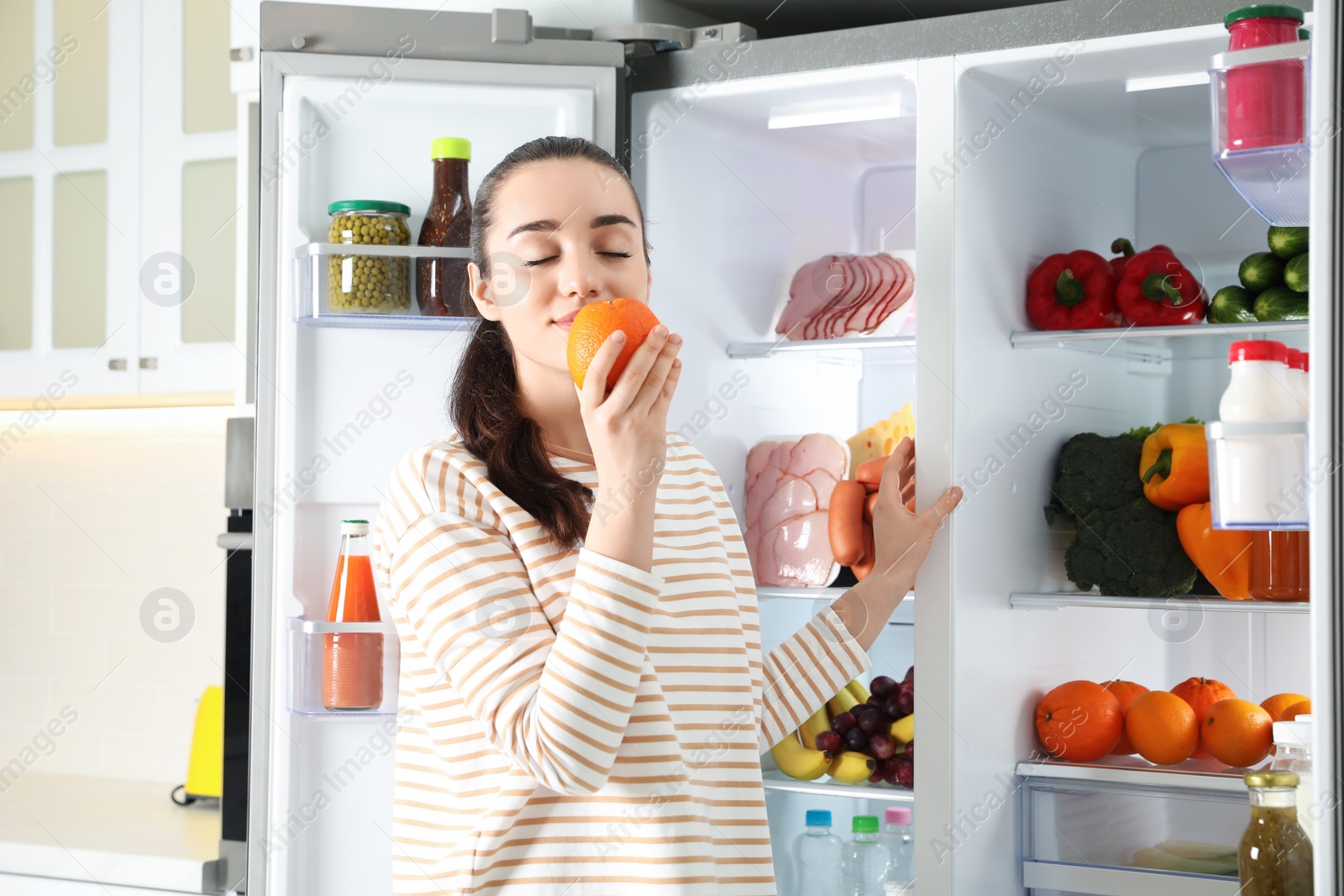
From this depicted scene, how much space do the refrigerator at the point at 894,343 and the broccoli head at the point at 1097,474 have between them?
0.04 m

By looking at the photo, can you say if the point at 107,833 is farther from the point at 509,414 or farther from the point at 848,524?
the point at 509,414

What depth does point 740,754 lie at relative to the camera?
4.17 ft

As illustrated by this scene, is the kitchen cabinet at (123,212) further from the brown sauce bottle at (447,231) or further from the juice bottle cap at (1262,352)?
the juice bottle cap at (1262,352)

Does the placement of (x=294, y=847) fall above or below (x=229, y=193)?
below

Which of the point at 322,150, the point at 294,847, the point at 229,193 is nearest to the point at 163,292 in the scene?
the point at 229,193

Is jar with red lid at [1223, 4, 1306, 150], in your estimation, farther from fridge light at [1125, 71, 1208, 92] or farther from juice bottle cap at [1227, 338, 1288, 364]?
fridge light at [1125, 71, 1208, 92]

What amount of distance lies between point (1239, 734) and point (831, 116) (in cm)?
96

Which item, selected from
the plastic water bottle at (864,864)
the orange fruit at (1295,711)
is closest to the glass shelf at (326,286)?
the plastic water bottle at (864,864)

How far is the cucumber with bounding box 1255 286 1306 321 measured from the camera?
5.48 ft

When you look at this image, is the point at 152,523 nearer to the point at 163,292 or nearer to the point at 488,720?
the point at 163,292

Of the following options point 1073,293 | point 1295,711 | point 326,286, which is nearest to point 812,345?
point 1073,293

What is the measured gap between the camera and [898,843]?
2.06 m

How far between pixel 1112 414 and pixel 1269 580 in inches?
17.0

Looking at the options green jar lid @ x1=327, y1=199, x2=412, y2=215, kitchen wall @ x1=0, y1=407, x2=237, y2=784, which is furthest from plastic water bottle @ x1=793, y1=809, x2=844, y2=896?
kitchen wall @ x1=0, y1=407, x2=237, y2=784
